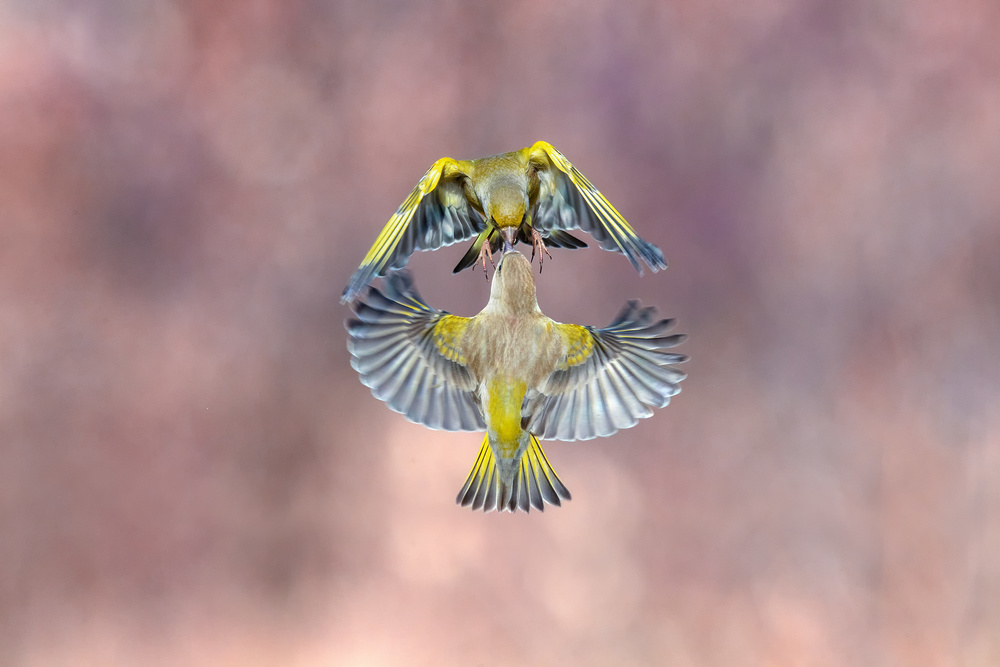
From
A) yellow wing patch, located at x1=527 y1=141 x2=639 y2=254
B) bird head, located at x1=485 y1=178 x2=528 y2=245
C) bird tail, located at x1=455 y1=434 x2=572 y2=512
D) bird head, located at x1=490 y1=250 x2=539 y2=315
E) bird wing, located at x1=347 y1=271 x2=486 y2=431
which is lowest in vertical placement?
bird tail, located at x1=455 y1=434 x2=572 y2=512

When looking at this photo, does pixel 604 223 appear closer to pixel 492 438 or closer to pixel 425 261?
pixel 492 438

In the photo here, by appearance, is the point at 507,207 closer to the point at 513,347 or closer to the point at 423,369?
the point at 513,347

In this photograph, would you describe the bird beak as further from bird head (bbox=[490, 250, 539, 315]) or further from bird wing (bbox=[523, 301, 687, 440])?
bird wing (bbox=[523, 301, 687, 440])

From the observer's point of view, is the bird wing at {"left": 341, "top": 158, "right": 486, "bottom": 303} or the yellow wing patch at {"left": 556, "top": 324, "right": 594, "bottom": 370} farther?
the yellow wing patch at {"left": 556, "top": 324, "right": 594, "bottom": 370}

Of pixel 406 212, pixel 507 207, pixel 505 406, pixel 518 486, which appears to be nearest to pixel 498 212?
pixel 507 207

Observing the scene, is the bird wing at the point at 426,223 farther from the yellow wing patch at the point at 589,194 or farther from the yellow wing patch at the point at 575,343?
the yellow wing patch at the point at 575,343

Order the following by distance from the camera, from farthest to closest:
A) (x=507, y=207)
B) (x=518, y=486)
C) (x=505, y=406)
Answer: (x=518, y=486) → (x=505, y=406) → (x=507, y=207)

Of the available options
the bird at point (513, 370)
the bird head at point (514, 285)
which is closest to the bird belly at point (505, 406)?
the bird at point (513, 370)

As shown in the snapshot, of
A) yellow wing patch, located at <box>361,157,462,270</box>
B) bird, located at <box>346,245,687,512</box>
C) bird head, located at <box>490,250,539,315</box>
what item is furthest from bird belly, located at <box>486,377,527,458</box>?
yellow wing patch, located at <box>361,157,462,270</box>
